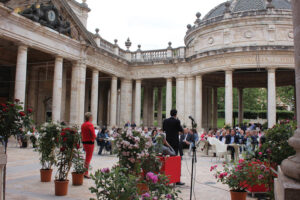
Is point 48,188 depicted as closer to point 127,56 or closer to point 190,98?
point 190,98

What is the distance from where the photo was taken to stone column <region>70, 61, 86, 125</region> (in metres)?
18.9

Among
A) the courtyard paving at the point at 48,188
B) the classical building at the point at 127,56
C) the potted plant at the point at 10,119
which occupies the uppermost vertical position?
the classical building at the point at 127,56

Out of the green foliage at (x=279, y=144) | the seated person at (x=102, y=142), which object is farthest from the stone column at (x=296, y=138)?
the seated person at (x=102, y=142)

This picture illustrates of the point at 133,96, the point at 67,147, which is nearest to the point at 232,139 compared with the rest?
the point at 67,147

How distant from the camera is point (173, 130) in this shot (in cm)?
715

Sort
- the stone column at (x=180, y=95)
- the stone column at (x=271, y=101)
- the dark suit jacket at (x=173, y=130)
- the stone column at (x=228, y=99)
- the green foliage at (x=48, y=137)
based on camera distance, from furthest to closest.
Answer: the stone column at (x=180, y=95) → the stone column at (x=228, y=99) → the stone column at (x=271, y=101) → the dark suit jacket at (x=173, y=130) → the green foliage at (x=48, y=137)

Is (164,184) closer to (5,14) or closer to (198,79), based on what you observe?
(5,14)

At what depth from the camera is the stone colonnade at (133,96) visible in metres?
17.3

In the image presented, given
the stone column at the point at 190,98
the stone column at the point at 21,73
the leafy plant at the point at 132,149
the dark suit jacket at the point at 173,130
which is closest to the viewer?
the leafy plant at the point at 132,149

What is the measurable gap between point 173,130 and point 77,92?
43.7 ft

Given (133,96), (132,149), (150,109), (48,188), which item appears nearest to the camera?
(132,149)

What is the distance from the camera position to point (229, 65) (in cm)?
1998

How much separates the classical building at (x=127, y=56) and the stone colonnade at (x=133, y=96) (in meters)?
0.07

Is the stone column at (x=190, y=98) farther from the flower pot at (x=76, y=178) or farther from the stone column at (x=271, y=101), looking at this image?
the flower pot at (x=76, y=178)
